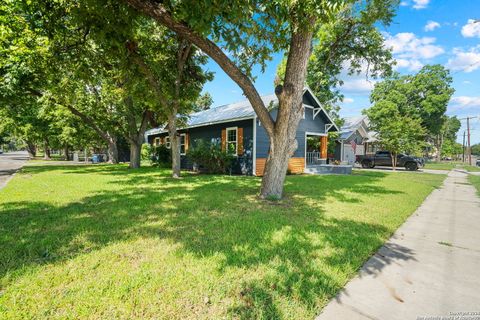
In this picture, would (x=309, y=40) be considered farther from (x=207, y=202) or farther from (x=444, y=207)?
(x=444, y=207)

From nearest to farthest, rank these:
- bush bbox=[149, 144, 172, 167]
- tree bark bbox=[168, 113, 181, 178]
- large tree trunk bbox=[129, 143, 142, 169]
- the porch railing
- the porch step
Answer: tree bark bbox=[168, 113, 181, 178] < the porch step < large tree trunk bbox=[129, 143, 142, 169] < the porch railing < bush bbox=[149, 144, 172, 167]

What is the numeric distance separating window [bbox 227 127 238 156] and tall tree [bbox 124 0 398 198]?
686cm

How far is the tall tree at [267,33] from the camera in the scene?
14.5 feet

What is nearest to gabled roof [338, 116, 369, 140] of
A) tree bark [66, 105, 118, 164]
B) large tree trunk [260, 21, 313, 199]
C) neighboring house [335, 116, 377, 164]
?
neighboring house [335, 116, 377, 164]

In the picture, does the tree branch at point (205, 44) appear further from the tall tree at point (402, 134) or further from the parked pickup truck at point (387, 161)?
the parked pickup truck at point (387, 161)

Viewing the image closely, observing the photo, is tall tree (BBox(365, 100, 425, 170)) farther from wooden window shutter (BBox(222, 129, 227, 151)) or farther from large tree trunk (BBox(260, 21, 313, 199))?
large tree trunk (BBox(260, 21, 313, 199))

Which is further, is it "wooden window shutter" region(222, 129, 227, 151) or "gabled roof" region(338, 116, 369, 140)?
"gabled roof" region(338, 116, 369, 140)

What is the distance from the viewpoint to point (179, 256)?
9.86ft

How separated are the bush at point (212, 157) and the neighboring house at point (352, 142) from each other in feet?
50.8

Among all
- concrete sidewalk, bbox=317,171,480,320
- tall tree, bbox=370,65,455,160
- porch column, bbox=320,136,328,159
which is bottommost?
concrete sidewalk, bbox=317,171,480,320

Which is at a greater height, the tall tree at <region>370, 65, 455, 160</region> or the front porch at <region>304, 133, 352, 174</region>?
the tall tree at <region>370, 65, 455, 160</region>

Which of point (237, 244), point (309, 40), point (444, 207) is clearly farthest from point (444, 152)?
point (237, 244)

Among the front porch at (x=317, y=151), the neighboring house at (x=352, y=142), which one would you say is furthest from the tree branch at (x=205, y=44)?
the neighboring house at (x=352, y=142)

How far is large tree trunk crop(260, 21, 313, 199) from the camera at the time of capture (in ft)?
19.4
